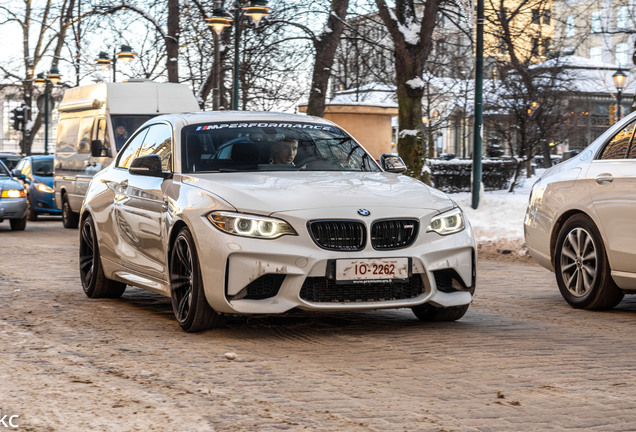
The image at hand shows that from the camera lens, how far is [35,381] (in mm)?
6000

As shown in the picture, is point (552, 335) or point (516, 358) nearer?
point (516, 358)

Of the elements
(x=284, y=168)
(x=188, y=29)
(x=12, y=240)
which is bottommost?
(x=12, y=240)

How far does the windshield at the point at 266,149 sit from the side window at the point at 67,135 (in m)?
14.4

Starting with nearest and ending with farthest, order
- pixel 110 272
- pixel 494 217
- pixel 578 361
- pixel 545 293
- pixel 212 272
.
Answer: pixel 578 361 → pixel 212 272 → pixel 110 272 → pixel 545 293 → pixel 494 217

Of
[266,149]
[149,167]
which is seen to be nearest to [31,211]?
[149,167]

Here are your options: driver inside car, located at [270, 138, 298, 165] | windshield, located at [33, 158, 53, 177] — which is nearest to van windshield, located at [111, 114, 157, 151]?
windshield, located at [33, 158, 53, 177]

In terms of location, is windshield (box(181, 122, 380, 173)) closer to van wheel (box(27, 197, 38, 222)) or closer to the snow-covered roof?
van wheel (box(27, 197, 38, 222))

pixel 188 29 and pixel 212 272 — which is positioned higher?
pixel 188 29

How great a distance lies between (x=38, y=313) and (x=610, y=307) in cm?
438

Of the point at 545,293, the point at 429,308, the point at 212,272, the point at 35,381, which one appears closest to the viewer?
the point at 35,381

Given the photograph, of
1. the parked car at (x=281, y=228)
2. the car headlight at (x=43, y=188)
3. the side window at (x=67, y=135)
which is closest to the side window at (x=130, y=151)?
the parked car at (x=281, y=228)

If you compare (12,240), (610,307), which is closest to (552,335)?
(610,307)

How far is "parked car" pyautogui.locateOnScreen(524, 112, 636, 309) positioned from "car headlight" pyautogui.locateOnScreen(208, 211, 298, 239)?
2.84m

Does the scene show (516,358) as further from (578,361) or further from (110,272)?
(110,272)
